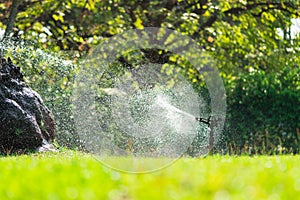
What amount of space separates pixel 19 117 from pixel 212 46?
22.6 feet

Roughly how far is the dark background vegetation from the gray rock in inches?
52.7

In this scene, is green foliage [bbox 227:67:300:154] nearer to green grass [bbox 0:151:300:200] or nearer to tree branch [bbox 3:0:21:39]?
tree branch [bbox 3:0:21:39]

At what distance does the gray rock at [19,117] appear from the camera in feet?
27.0

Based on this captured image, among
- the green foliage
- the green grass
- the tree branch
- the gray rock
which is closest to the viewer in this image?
the green grass

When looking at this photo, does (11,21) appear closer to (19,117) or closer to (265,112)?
(19,117)

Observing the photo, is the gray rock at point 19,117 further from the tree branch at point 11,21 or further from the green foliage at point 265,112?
the green foliage at point 265,112

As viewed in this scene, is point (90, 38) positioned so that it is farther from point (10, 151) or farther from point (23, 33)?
point (10, 151)

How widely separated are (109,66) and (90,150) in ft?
8.09

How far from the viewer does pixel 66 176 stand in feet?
10.3

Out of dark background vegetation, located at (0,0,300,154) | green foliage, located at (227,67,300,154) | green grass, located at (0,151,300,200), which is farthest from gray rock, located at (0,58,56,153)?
green grass, located at (0,151,300,200)

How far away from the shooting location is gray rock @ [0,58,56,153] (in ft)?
27.0

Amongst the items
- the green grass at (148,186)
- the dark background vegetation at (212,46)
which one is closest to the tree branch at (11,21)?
the dark background vegetation at (212,46)

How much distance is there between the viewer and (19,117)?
8305 millimetres

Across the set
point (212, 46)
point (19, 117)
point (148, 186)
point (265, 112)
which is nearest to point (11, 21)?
point (19, 117)
